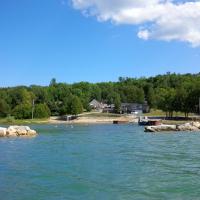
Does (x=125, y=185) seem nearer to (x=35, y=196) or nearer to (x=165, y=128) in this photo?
(x=35, y=196)

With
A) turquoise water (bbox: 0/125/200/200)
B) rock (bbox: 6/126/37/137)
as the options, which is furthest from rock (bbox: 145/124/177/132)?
turquoise water (bbox: 0/125/200/200)

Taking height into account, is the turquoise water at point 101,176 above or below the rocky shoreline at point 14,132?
below

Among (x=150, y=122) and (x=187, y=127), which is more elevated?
(x=150, y=122)

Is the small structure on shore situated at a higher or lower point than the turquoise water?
higher

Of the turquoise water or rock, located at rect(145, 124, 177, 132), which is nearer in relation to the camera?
the turquoise water

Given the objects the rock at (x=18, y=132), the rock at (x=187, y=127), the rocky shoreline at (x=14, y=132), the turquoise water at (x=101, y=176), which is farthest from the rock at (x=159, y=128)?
the turquoise water at (x=101, y=176)

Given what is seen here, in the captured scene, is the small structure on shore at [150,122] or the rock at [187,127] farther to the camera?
the small structure on shore at [150,122]

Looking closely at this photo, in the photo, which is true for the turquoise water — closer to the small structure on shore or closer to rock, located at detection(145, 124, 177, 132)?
rock, located at detection(145, 124, 177, 132)

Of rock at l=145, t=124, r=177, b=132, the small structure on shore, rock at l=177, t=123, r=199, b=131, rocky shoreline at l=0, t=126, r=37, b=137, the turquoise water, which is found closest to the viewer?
the turquoise water

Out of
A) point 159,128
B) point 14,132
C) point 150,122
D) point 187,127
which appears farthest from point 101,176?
point 150,122

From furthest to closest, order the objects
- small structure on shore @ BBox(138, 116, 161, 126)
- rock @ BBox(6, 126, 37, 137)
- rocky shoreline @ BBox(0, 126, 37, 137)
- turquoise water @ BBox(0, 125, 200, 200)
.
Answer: small structure on shore @ BBox(138, 116, 161, 126), rock @ BBox(6, 126, 37, 137), rocky shoreline @ BBox(0, 126, 37, 137), turquoise water @ BBox(0, 125, 200, 200)

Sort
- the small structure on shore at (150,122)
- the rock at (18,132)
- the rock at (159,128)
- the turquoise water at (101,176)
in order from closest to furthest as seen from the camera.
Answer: the turquoise water at (101,176), the rock at (18,132), the rock at (159,128), the small structure on shore at (150,122)

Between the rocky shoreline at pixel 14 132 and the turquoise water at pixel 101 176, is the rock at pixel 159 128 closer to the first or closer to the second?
the rocky shoreline at pixel 14 132

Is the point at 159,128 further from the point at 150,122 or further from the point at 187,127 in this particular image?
the point at 150,122
